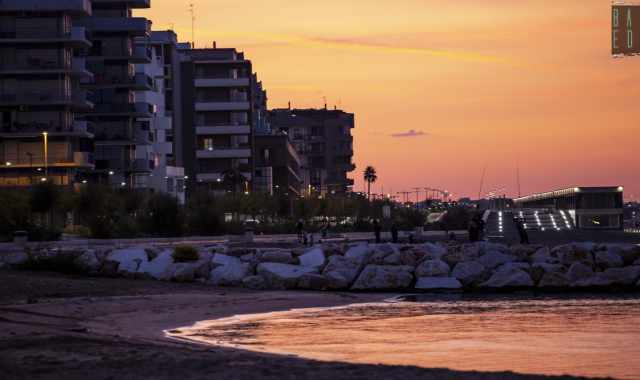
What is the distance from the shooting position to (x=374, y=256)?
41188mm

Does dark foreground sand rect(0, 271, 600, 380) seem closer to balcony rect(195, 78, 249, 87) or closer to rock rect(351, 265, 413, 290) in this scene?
rock rect(351, 265, 413, 290)

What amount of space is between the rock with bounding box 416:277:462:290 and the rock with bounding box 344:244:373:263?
2.86 m

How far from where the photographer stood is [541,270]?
38.8m

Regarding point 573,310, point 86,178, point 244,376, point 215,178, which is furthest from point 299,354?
point 215,178

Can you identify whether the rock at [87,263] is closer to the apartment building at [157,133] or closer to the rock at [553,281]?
the rock at [553,281]

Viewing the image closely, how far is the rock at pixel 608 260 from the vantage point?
40.9 m

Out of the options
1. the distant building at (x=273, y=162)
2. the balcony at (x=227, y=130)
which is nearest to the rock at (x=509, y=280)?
the balcony at (x=227, y=130)

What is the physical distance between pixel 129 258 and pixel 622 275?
648 inches

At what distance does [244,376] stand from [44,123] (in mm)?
80478


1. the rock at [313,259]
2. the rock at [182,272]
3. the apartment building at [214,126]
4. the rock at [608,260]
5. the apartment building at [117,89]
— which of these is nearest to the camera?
the rock at [182,272]

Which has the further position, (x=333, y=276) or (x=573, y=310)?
(x=333, y=276)

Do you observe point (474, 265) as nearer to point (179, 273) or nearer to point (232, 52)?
point (179, 273)

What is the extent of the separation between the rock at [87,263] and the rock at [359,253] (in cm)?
857

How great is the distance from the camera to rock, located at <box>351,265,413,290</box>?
123 ft
